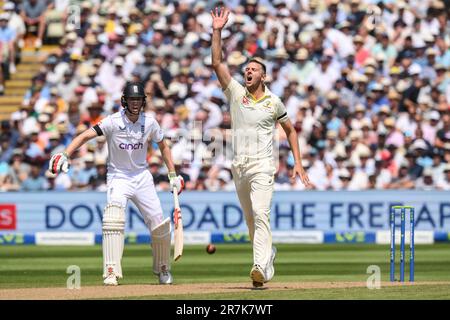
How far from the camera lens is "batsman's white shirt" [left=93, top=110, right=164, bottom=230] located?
44.4 ft

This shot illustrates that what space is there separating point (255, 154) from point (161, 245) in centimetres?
156

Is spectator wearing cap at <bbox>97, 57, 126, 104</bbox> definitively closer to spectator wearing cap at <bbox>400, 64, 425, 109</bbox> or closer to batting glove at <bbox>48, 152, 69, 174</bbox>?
spectator wearing cap at <bbox>400, 64, 425, 109</bbox>

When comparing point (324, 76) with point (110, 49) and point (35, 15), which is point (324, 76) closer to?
point (110, 49)

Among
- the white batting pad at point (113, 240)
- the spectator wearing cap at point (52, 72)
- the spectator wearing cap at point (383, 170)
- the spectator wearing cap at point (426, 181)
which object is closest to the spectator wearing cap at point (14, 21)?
the spectator wearing cap at point (52, 72)

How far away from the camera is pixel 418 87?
79.1ft

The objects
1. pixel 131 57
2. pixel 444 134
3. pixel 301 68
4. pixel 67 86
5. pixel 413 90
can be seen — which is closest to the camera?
pixel 444 134

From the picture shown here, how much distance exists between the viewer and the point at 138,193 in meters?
13.6

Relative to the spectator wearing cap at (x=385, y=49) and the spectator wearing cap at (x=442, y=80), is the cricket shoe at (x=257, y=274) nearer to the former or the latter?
the spectator wearing cap at (x=442, y=80)

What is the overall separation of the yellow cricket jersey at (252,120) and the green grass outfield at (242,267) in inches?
54.3

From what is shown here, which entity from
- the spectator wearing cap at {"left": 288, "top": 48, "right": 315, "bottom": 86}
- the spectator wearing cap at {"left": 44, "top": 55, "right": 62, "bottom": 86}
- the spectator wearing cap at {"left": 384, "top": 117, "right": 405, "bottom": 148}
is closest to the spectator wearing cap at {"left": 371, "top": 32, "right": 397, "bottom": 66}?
the spectator wearing cap at {"left": 288, "top": 48, "right": 315, "bottom": 86}

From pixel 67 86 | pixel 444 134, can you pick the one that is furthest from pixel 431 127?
pixel 67 86

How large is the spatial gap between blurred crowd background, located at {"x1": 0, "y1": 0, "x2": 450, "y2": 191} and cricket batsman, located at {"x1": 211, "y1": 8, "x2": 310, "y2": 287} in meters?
9.50

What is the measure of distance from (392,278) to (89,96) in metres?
12.0

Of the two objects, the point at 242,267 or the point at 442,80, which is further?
the point at 442,80
